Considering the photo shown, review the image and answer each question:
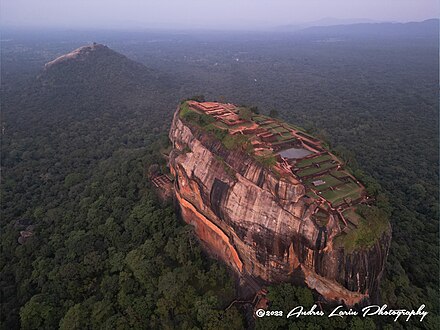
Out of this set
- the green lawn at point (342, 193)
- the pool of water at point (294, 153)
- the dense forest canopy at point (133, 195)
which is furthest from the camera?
the pool of water at point (294, 153)

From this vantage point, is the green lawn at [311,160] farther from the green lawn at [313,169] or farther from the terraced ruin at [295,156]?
the green lawn at [313,169]

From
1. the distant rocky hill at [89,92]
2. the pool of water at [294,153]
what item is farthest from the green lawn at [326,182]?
the distant rocky hill at [89,92]

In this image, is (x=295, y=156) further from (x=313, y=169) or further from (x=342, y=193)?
(x=342, y=193)

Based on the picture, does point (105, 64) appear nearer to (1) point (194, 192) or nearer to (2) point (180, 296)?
(1) point (194, 192)

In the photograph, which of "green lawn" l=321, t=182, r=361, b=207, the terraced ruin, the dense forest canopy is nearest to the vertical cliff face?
the terraced ruin

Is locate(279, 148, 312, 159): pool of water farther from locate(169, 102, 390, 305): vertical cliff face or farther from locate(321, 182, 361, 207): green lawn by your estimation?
locate(321, 182, 361, 207): green lawn

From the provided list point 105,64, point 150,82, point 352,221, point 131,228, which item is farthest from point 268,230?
point 105,64
